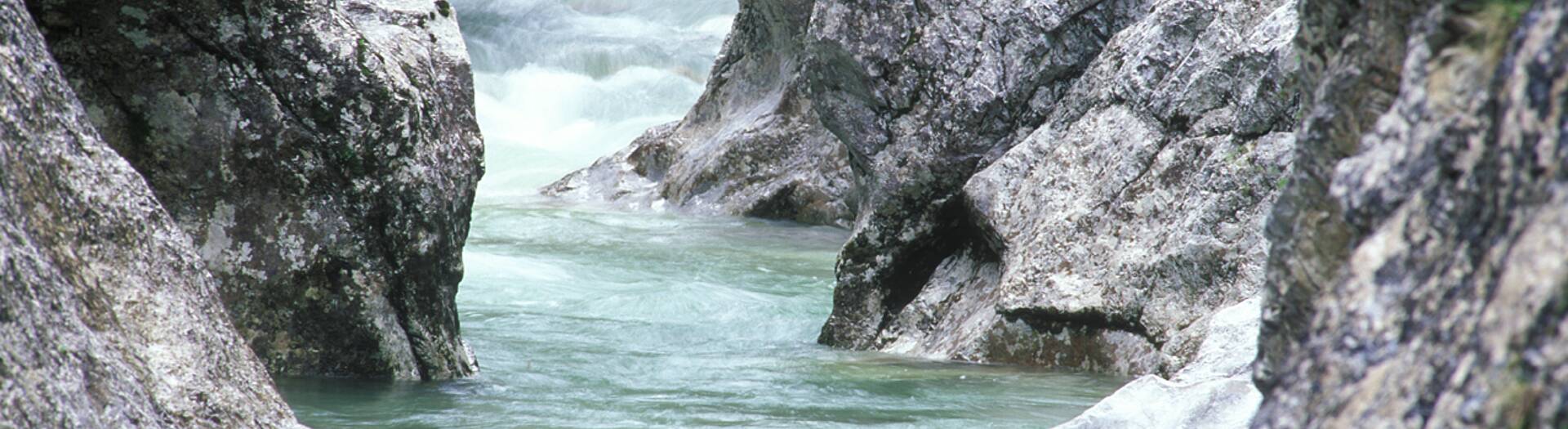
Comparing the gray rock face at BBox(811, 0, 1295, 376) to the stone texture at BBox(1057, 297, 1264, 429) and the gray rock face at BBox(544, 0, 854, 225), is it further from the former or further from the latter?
the gray rock face at BBox(544, 0, 854, 225)

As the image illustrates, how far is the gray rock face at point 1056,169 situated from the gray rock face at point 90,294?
155 inches

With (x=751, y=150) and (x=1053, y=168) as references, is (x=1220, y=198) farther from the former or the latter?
(x=751, y=150)

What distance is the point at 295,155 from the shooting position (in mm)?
6129

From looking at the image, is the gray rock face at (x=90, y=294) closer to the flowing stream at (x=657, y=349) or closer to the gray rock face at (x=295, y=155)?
the flowing stream at (x=657, y=349)

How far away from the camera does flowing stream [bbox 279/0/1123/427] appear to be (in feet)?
19.4

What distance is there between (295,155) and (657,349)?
2987mm

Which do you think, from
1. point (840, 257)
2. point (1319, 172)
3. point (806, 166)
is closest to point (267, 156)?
point (840, 257)

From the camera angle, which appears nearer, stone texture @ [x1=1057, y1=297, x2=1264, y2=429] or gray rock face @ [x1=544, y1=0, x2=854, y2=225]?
stone texture @ [x1=1057, y1=297, x2=1264, y2=429]

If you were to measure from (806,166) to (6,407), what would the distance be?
1553 cm

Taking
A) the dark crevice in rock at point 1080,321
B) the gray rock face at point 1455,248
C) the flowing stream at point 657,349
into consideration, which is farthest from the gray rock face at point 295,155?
the gray rock face at point 1455,248

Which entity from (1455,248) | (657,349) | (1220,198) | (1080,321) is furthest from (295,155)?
(1455,248)

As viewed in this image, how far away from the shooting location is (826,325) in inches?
356

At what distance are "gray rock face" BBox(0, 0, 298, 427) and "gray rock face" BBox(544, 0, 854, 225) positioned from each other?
1312 cm

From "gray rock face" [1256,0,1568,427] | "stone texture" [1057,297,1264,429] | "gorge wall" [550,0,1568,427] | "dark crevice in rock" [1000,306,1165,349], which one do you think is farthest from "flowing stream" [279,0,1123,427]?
"gray rock face" [1256,0,1568,427]
